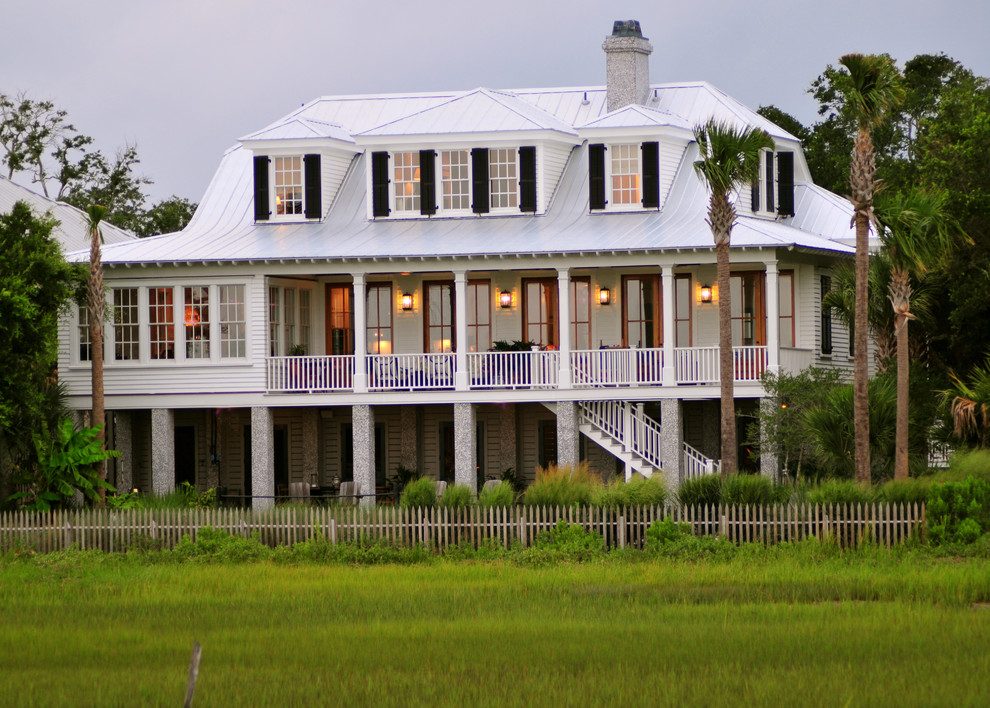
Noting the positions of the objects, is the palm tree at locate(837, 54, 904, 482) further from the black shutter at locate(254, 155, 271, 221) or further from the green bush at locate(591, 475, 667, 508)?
the black shutter at locate(254, 155, 271, 221)

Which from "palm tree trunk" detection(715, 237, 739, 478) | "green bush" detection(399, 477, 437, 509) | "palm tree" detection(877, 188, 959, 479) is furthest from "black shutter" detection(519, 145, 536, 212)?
"green bush" detection(399, 477, 437, 509)

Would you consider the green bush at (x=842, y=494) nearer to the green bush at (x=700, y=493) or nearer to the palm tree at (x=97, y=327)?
the green bush at (x=700, y=493)

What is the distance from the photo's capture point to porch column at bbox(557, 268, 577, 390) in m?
33.5

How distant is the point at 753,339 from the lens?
35.0 metres

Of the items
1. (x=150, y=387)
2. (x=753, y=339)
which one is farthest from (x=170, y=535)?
(x=753, y=339)

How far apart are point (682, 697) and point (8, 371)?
66.5 ft

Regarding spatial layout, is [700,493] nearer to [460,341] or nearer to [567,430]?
[567,430]

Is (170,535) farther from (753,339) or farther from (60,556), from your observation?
(753,339)

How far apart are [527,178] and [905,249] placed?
37.2 ft

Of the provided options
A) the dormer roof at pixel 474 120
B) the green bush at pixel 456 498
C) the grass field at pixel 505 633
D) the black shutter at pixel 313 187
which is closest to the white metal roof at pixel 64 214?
the black shutter at pixel 313 187

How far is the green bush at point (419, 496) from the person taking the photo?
27.2 metres

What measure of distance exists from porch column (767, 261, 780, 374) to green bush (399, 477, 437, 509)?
8.53 meters

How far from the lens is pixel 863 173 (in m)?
27.1

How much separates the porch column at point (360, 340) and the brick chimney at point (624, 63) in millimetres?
8383
